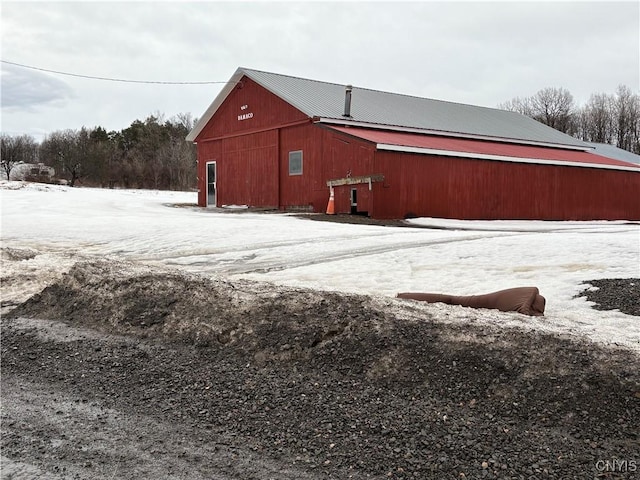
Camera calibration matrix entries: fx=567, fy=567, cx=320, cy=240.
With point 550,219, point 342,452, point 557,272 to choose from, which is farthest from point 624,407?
point 550,219

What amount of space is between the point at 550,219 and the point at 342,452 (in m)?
19.7

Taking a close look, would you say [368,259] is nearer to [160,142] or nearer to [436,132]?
[436,132]

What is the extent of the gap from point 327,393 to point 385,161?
45.8 ft

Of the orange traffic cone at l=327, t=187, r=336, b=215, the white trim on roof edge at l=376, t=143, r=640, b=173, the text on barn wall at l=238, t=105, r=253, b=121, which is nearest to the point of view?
the white trim on roof edge at l=376, t=143, r=640, b=173

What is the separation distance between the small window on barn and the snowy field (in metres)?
8.26

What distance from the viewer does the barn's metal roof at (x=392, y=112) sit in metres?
21.4

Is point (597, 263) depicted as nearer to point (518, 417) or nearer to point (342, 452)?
point (518, 417)

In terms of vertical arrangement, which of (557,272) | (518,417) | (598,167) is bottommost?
(518,417)

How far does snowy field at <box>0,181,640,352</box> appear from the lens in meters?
5.19

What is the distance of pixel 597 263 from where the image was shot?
7.22 metres

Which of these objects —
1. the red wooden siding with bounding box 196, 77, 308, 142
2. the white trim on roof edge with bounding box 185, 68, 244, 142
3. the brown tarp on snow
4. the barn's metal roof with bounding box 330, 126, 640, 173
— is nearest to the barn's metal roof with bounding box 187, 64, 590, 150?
the white trim on roof edge with bounding box 185, 68, 244, 142

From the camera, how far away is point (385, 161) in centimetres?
1727

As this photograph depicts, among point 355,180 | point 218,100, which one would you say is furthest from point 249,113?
point 355,180

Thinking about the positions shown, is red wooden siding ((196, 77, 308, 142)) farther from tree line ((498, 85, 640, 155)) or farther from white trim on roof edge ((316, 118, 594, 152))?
tree line ((498, 85, 640, 155))
